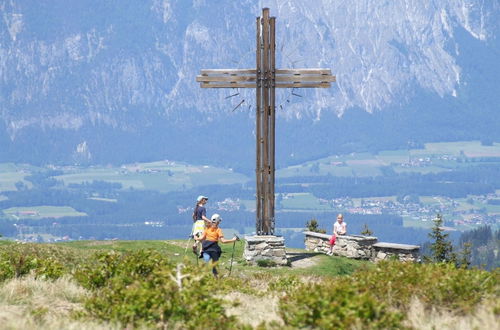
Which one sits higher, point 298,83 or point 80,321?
point 298,83

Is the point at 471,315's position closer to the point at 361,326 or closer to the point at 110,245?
the point at 361,326

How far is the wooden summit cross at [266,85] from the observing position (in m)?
32.4

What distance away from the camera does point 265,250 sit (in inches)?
1235

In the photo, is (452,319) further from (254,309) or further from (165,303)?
(165,303)

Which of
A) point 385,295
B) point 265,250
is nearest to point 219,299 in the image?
point 385,295

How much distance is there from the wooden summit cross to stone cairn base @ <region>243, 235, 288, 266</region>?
4.10 ft

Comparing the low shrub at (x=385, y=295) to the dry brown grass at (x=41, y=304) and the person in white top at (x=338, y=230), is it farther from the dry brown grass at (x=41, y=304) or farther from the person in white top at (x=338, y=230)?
the person in white top at (x=338, y=230)

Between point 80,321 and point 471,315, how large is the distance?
6000 millimetres

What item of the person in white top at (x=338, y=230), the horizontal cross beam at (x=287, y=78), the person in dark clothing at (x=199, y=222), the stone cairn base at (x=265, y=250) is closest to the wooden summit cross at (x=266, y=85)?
the horizontal cross beam at (x=287, y=78)

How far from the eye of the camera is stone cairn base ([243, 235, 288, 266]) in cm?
3127

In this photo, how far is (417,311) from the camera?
15398 millimetres

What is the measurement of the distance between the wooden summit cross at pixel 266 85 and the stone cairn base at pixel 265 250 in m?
1.25

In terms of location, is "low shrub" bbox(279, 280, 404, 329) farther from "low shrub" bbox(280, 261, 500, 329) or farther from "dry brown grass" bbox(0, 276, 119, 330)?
"dry brown grass" bbox(0, 276, 119, 330)

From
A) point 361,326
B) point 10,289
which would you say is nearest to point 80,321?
point 10,289
